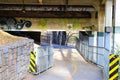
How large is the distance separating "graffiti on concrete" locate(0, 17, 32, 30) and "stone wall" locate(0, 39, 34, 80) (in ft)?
51.9

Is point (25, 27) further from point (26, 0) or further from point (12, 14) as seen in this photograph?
point (26, 0)

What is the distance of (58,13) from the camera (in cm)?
2489

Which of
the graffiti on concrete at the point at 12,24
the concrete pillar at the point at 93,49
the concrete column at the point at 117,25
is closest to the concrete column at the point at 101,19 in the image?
the concrete pillar at the point at 93,49

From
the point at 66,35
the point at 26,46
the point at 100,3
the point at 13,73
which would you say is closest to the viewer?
the point at 13,73

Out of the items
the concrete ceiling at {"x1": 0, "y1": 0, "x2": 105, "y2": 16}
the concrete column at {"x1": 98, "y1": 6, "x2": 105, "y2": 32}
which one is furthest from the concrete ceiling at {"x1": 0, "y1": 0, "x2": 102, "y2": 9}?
the concrete column at {"x1": 98, "y1": 6, "x2": 105, "y2": 32}

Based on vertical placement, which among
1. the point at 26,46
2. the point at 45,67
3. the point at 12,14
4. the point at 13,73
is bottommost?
the point at 45,67

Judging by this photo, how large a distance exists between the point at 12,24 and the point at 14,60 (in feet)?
58.1

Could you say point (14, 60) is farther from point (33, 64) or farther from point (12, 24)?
point (12, 24)

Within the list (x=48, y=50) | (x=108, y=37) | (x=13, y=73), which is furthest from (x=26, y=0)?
(x=13, y=73)

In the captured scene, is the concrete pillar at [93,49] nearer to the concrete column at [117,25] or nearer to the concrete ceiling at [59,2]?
the concrete ceiling at [59,2]

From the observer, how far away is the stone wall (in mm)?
6529

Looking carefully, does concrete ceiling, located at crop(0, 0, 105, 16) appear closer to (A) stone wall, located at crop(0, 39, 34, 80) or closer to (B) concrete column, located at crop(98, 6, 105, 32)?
(B) concrete column, located at crop(98, 6, 105, 32)

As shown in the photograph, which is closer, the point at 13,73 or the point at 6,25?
the point at 13,73

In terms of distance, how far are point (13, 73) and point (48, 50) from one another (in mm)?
12148
